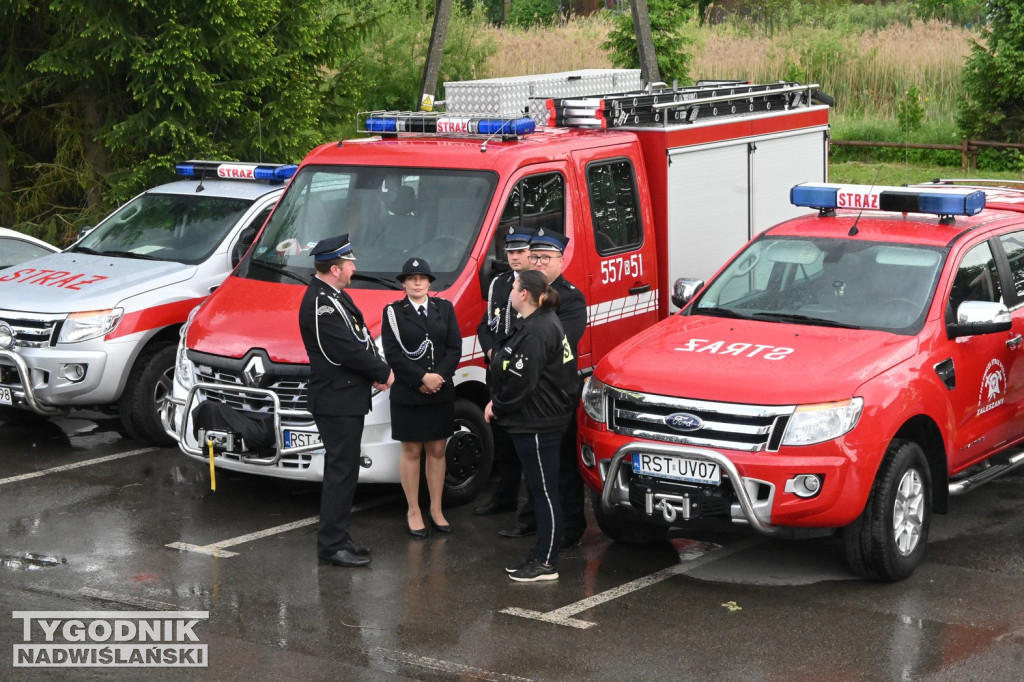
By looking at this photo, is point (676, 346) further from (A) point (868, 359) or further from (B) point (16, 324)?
(B) point (16, 324)

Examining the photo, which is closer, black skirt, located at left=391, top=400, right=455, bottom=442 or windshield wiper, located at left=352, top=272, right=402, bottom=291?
black skirt, located at left=391, top=400, right=455, bottom=442

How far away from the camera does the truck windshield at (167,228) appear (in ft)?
34.2

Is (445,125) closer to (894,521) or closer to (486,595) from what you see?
(486,595)

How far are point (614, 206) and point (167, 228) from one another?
12.4 feet

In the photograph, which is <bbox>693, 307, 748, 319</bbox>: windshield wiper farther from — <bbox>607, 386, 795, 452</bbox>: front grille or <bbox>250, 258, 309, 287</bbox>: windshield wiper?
<bbox>250, 258, 309, 287</bbox>: windshield wiper

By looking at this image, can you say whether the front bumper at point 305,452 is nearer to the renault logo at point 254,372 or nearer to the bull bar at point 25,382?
the renault logo at point 254,372

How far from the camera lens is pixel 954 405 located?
7.27m

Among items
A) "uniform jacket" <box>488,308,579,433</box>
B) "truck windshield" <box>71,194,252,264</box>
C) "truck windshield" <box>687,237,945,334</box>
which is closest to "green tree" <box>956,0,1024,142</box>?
"truck windshield" <box>71,194,252,264</box>

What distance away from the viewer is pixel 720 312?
781cm

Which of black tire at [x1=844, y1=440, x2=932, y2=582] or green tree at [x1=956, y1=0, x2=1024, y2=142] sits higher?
green tree at [x1=956, y1=0, x2=1024, y2=142]

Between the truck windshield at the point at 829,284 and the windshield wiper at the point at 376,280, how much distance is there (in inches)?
71.5

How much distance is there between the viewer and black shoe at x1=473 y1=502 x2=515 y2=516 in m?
8.26

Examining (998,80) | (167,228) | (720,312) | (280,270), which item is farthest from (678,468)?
(998,80)

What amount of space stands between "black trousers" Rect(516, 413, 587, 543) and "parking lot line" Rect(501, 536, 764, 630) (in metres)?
0.59
